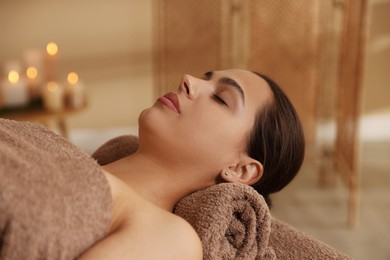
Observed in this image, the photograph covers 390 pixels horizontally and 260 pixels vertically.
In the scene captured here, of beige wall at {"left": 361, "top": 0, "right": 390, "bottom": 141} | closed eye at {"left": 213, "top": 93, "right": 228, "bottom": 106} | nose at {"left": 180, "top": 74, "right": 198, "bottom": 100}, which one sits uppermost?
nose at {"left": 180, "top": 74, "right": 198, "bottom": 100}

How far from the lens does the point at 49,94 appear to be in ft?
7.73

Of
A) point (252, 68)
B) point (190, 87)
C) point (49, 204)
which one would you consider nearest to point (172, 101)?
point (190, 87)

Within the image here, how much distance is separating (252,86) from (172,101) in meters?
0.19

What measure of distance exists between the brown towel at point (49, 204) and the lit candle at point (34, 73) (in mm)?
1701

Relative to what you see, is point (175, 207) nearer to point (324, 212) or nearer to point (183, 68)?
point (324, 212)

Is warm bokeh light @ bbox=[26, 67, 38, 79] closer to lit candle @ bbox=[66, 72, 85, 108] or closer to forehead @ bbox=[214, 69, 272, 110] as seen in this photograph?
lit candle @ bbox=[66, 72, 85, 108]

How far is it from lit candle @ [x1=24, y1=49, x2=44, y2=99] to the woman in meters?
1.55

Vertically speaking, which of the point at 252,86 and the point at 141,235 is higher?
the point at 252,86

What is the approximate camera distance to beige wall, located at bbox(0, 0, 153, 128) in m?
3.14

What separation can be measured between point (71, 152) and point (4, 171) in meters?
0.14

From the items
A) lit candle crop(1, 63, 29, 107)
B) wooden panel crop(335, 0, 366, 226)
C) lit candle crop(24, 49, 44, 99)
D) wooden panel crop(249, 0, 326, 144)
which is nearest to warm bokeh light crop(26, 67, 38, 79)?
lit candle crop(24, 49, 44, 99)

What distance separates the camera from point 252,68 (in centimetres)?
266

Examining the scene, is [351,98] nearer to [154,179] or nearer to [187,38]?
[187,38]

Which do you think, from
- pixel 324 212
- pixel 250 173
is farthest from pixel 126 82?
pixel 250 173
